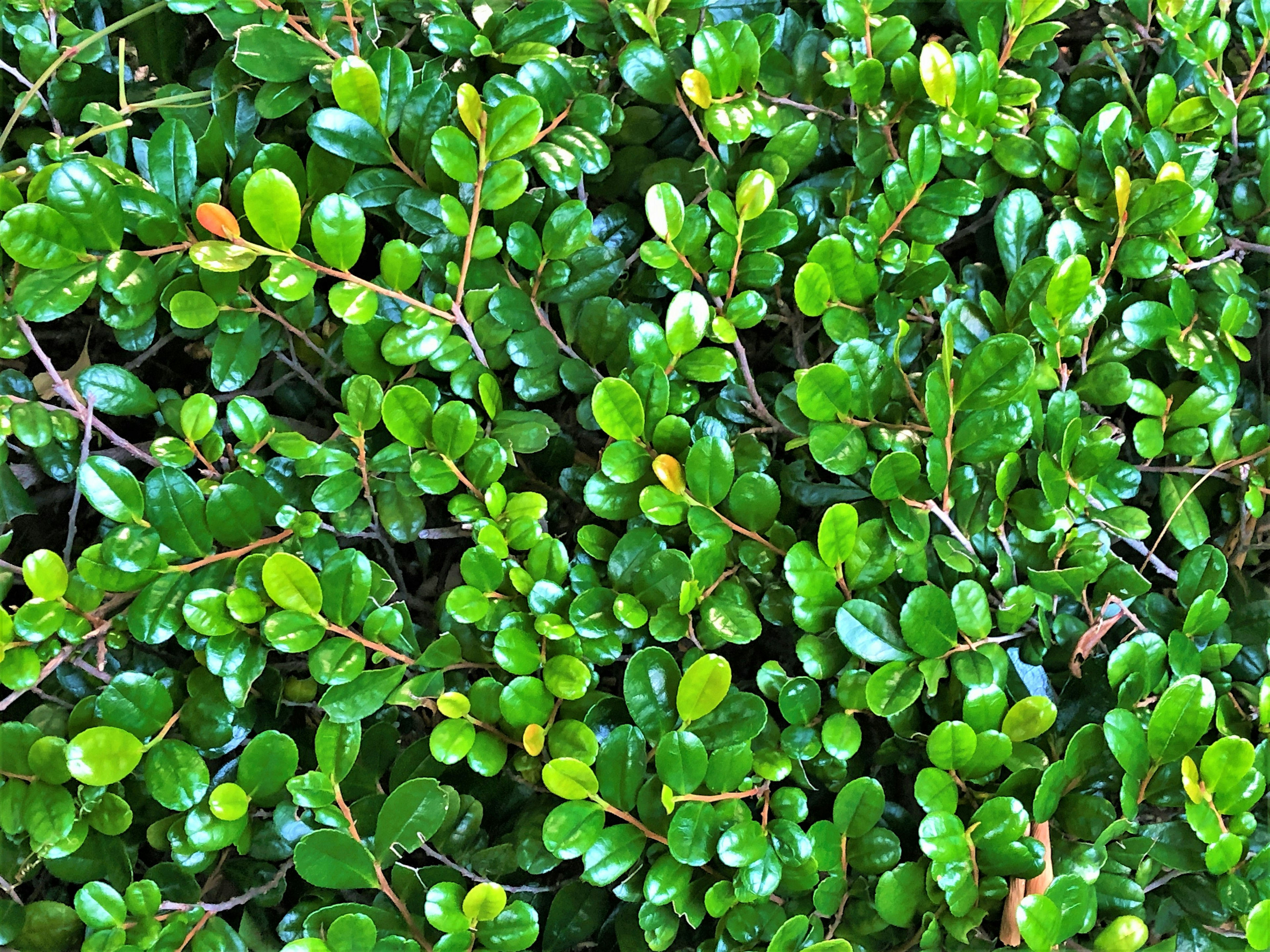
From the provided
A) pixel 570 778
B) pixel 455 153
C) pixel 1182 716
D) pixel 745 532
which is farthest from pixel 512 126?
pixel 1182 716

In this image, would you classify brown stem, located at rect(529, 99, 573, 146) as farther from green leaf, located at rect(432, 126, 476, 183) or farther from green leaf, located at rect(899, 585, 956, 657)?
green leaf, located at rect(899, 585, 956, 657)

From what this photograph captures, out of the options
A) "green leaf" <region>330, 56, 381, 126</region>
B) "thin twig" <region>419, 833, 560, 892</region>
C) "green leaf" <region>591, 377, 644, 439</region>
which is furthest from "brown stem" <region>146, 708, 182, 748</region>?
"green leaf" <region>330, 56, 381, 126</region>

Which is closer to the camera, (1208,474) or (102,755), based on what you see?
(102,755)

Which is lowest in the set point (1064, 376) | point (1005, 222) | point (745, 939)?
point (745, 939)

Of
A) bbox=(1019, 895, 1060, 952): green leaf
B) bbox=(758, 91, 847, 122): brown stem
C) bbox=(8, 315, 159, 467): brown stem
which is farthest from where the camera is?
bbox=(758, 91, 847, 122): brown stem

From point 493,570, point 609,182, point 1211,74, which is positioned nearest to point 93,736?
point 493,570

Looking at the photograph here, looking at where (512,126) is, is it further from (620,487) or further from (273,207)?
(620,487)

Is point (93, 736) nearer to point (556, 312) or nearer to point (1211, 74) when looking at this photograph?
point (556, 312)

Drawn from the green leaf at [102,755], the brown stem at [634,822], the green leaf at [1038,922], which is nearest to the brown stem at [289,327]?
the green leaf at [102,755]
